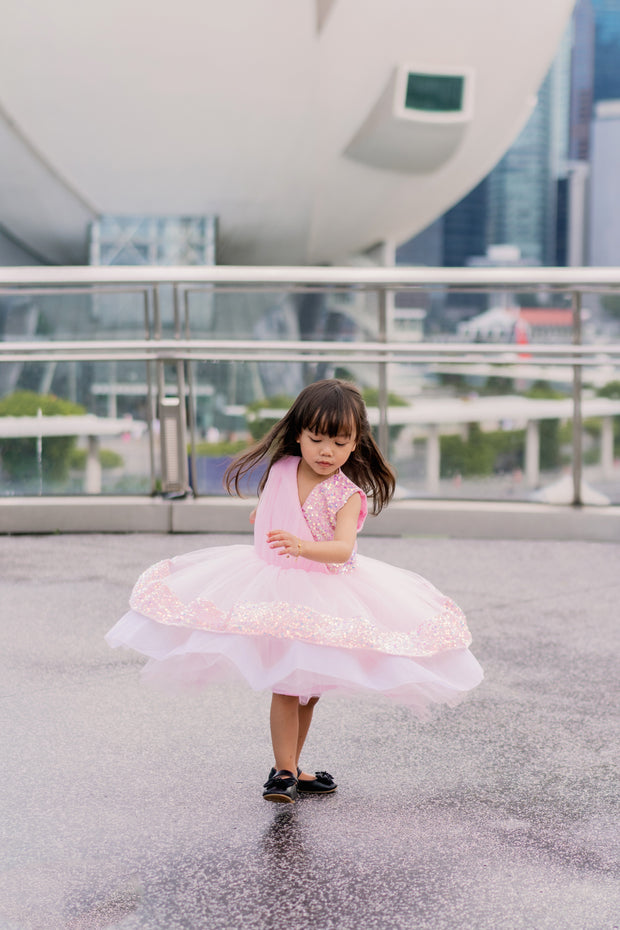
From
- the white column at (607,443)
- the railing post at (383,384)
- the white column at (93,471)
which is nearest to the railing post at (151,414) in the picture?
the white column at (93,471)

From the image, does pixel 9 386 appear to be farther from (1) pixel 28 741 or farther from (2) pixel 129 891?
(2) pixel 129 891

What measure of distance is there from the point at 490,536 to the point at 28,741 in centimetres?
421

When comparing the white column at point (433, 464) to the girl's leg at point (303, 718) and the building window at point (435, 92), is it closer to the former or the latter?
the girl's leg at point (303, 718)

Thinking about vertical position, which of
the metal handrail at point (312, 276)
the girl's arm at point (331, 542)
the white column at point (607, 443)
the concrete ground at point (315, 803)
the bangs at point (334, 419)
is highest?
the metal handrail at point (312, 276)

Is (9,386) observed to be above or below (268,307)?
below

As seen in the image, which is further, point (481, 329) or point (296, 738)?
point (481, 329)

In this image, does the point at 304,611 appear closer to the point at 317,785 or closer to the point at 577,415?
the point at 317,785

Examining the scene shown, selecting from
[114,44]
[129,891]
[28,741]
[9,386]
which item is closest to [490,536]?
[9,386]

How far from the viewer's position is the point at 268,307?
6.81 meters

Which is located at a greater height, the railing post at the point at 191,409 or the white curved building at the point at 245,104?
the white curved building at the point at 245,104

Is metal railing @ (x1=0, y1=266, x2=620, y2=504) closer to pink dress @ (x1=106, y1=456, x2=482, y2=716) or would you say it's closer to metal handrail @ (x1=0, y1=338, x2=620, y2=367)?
metal handrail @ (x1=0, y1=338, x2=620, y2=367)

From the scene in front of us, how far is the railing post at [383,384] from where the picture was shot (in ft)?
21.7

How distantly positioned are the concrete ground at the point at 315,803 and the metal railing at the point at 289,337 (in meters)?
2.64

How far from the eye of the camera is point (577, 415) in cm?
669
